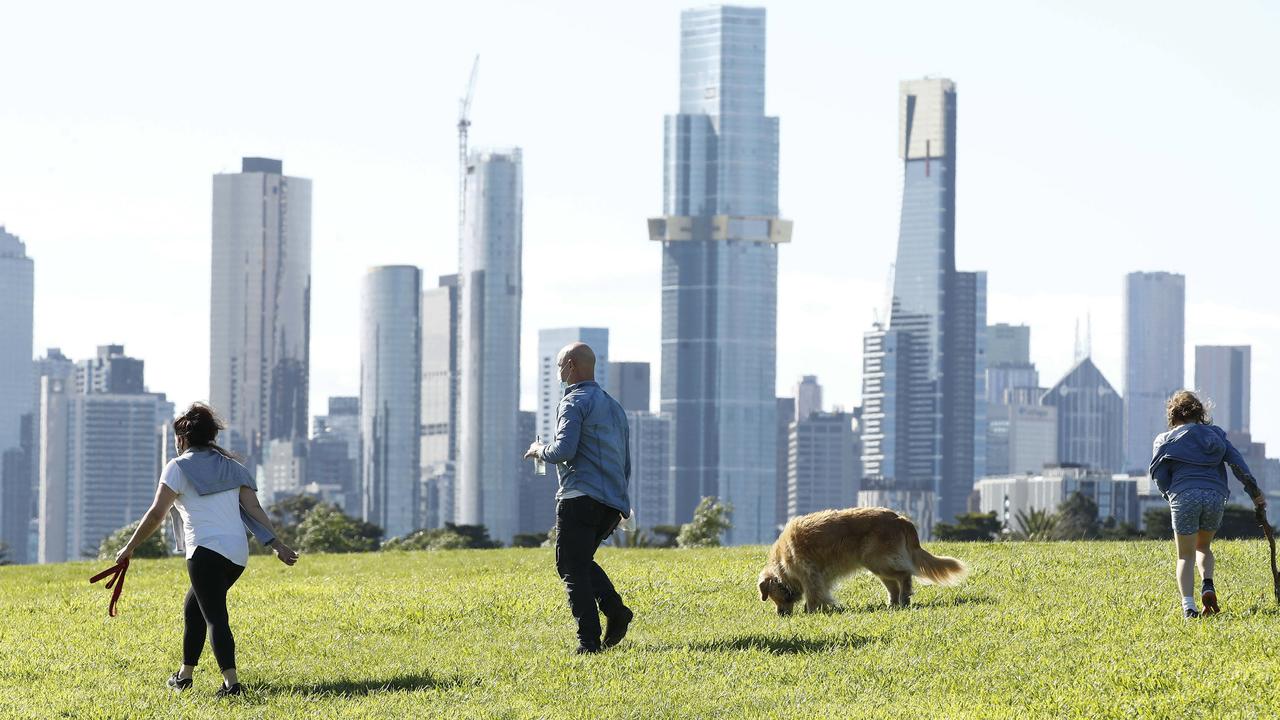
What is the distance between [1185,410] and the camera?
13.5 m

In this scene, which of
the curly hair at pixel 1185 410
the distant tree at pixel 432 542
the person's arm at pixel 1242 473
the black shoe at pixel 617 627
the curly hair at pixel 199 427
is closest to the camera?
the curly hair at pixel 199 427

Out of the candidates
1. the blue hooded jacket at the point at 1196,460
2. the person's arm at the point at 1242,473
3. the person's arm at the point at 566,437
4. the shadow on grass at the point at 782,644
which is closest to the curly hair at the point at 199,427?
the person's arm at the point at 566,437

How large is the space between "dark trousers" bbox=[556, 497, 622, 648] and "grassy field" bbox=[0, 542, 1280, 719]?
0.32 meters

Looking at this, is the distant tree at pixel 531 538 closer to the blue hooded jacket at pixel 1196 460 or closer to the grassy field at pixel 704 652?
the grassy field at pixel 704 652

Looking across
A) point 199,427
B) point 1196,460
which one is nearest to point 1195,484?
point 1196,460

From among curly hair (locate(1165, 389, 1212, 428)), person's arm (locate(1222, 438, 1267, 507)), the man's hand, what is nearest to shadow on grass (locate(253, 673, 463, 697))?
the man's hand

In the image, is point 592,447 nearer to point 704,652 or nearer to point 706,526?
point 704,652

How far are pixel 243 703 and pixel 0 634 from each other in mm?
5802

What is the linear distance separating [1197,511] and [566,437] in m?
4.71

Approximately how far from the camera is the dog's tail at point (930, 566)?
15102mm

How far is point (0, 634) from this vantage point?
54.3 feet

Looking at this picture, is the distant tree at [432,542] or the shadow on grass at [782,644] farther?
the distant tree at [432,542]

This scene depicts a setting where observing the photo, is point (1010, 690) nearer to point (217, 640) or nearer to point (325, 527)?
point (217, 640)

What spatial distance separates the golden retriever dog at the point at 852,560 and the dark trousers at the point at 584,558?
2.46 meters
